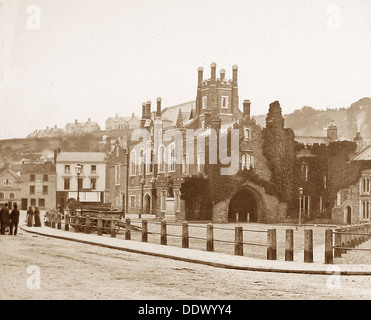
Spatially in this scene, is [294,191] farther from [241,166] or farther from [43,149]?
[43,149]

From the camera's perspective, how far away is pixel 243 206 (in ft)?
180

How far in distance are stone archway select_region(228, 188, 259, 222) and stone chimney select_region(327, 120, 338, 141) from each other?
9.79 meters

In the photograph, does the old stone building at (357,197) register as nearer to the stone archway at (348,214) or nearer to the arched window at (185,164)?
the stone archway at (348,214)

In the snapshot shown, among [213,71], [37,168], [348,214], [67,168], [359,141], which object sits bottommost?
[348,214]

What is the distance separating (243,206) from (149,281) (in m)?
42.7

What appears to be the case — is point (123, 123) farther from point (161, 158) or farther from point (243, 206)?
point (243, 206)

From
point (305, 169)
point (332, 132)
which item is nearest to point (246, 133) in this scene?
point (305, 169)

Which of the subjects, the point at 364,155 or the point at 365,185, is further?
the point at 364,155

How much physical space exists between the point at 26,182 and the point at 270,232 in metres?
23.7

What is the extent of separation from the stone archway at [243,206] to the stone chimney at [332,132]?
979 cm

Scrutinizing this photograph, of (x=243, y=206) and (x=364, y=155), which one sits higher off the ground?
(x=364, y=155)

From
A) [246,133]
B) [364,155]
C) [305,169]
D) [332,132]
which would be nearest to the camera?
[364,155]

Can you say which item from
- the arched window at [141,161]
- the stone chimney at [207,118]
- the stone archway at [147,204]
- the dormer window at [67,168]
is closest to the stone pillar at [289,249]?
the dormer window at [67,168]

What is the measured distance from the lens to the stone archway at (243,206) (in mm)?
54500
